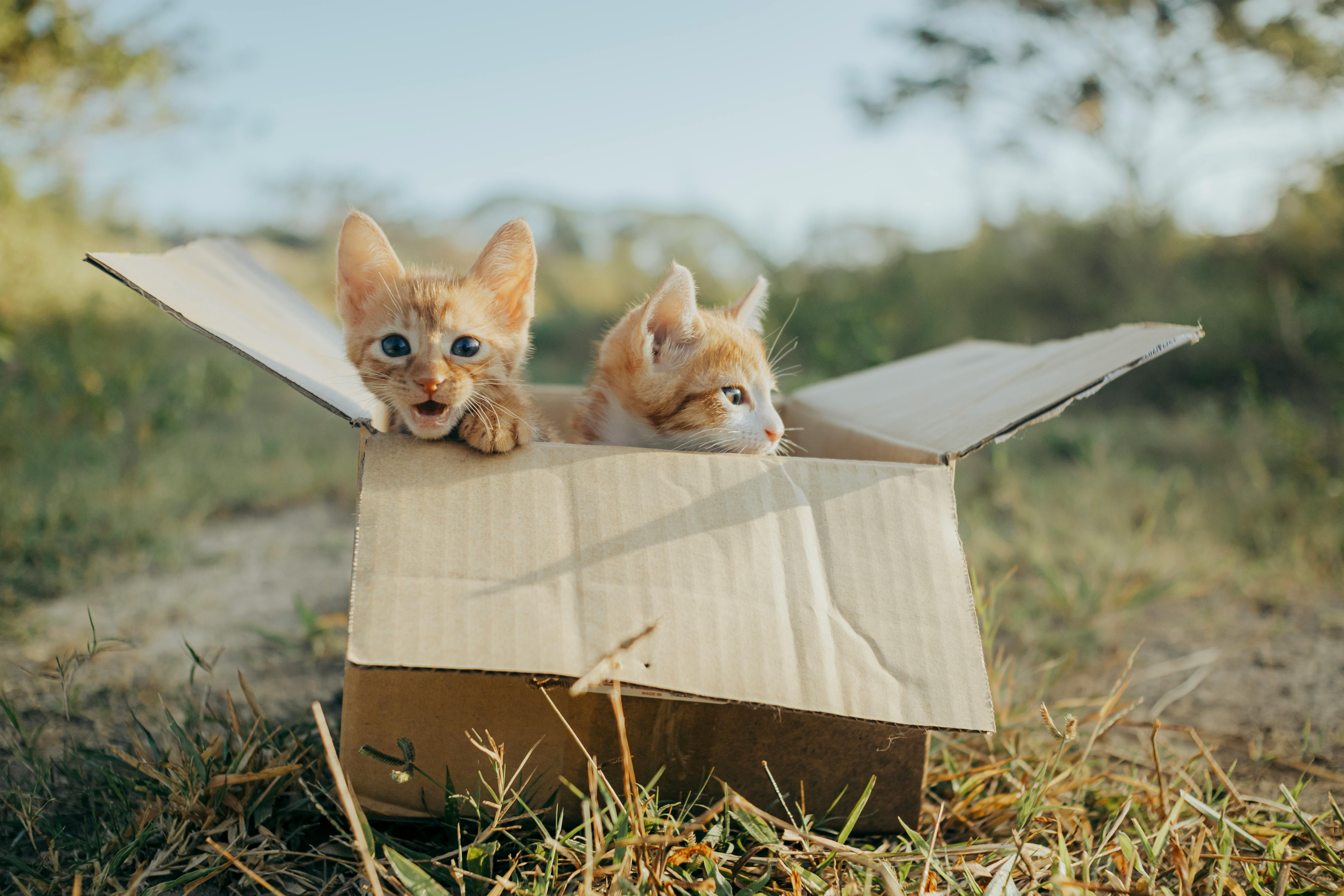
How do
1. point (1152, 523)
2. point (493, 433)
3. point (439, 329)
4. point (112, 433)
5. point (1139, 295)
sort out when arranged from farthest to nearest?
point (1139, 295) < point (112, 433) < point (1152, 523) < point (439, 329) < point (493, 433)

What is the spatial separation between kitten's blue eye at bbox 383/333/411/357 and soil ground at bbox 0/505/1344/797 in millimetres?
598

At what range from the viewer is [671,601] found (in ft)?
2.67

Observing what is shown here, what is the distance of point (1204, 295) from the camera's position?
4762 mm

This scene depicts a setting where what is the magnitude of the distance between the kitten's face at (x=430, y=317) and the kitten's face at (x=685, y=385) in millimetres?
202

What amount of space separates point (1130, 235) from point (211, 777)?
644 centimetres

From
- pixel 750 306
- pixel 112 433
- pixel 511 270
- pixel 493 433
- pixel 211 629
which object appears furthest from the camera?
pixel 112 433

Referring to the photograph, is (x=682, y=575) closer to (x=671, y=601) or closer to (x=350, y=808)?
(x=671, y=601)

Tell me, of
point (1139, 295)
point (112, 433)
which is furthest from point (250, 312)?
point (1139, 295)

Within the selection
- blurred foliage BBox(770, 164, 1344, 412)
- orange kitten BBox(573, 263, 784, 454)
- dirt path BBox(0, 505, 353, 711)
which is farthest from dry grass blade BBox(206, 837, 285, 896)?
blurred foliage BBox(770, 164, 1344, 412)

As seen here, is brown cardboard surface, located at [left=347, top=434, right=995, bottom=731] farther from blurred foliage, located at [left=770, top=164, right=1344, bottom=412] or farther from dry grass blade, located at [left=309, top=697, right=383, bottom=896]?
blurred foliage, located at [left=770, top=164, right=1344, bottom=412]

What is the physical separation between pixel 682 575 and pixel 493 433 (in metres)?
0.30

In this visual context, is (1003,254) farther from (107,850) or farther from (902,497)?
(107,850)

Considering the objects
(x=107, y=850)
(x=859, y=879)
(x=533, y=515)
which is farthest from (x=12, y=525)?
(x=859, y=879)

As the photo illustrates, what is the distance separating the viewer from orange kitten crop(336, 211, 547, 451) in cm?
100
